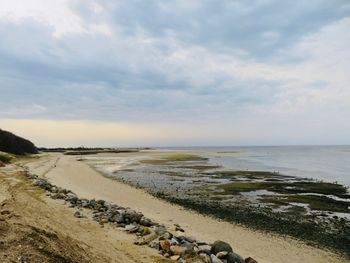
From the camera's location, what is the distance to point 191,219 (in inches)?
667

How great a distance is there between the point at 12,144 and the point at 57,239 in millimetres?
62784

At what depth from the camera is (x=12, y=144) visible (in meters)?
64.1

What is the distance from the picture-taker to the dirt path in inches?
280

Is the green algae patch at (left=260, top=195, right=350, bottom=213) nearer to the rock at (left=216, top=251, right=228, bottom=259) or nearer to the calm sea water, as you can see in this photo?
the calm sea water

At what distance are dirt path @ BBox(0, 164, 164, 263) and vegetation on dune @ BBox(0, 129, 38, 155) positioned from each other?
2031 inches

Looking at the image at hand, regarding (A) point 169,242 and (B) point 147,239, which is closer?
(A) point 169,242

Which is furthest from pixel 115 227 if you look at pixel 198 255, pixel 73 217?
pixel 198 255

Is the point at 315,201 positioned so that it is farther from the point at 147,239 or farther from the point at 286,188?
the point at 147,239

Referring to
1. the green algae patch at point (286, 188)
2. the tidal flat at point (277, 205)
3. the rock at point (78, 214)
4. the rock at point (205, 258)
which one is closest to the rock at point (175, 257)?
the rock at point (205, 258)

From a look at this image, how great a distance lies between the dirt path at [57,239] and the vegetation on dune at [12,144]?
169 feet

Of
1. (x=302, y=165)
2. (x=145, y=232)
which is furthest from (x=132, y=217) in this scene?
(x=302, y=165)

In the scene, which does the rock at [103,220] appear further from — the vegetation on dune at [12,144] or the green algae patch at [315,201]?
the vegetation on dune at [12,144]

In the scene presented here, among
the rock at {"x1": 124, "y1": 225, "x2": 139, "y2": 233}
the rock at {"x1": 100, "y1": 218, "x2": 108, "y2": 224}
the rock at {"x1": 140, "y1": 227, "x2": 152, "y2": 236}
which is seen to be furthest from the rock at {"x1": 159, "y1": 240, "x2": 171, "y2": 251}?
the rock at {"x1": 100, "y1": 218, "x2": 108, "y2": 224}

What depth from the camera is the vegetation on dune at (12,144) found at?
61666 mm
